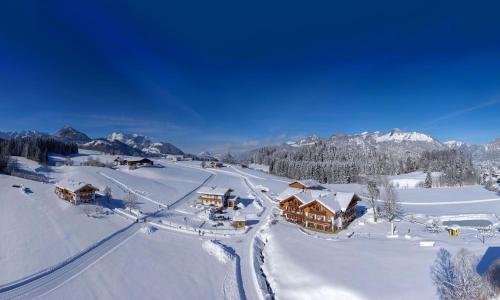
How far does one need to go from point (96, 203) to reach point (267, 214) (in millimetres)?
32530

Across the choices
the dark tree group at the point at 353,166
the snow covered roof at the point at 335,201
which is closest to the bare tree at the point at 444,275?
the snow covered roof at the point at 335,201

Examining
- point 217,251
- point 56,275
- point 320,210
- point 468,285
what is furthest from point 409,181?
point 56,275

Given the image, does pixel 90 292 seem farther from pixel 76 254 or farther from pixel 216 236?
pixel 216 236

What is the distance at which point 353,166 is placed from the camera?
117 metres

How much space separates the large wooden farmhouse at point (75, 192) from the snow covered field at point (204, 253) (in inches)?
89.1

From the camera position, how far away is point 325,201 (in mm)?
48750

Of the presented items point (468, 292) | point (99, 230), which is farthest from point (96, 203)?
point (468, 292)

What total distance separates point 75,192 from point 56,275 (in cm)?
2579

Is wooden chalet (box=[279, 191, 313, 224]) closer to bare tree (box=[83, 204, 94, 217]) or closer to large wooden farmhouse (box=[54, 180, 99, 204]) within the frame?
bare tree (box=[83, 204, 94, 217])

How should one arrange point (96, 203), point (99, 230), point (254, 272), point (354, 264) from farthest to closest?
point (96, 203), point (99, 230), point (254, 272), point (354, 264)

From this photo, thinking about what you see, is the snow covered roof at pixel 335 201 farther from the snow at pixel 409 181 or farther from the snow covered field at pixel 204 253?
the snow at pixel 409 181

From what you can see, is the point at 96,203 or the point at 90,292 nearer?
the point at 90,292

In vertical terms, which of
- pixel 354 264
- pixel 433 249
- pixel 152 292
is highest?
pixel 433 249

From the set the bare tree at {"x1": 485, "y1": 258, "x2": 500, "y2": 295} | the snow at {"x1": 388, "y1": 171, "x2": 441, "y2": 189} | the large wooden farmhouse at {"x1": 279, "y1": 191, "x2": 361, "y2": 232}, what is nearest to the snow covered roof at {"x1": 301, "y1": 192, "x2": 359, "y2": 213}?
the large wooden farmhouse at {"x1": 279, "y1": 191, "x2": 361, "y2": 232}
